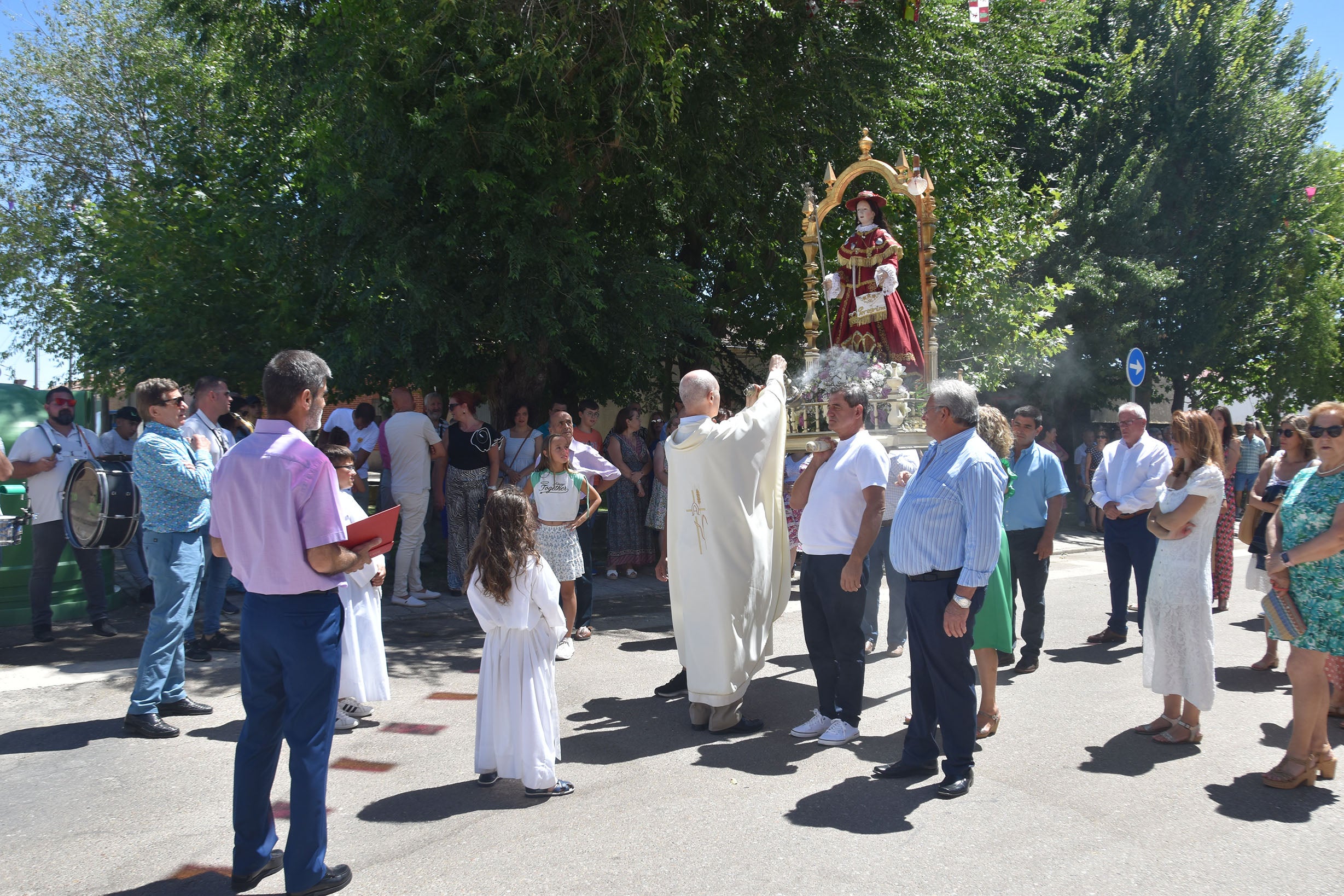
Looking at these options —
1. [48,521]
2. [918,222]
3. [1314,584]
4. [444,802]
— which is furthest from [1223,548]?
[48,521]

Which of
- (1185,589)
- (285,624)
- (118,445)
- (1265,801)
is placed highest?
(118,445)

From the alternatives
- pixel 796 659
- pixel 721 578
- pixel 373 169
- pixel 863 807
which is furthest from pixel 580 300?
pixel 863 807

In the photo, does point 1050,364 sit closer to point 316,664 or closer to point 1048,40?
point 1048,40

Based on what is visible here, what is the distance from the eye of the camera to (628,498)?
37.0 feet

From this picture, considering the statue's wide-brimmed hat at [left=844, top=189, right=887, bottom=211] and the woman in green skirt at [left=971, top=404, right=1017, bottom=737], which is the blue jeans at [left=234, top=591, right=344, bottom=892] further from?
the statue's wide-brimmed hat at [left=844, top=189, right=887, bottom=211]

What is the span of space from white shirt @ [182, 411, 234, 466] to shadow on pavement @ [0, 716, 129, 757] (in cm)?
211

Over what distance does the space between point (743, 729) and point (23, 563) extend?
20.6 feet

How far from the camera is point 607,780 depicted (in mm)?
4855

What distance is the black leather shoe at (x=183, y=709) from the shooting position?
5785 mm

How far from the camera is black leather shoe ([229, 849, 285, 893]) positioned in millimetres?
3666

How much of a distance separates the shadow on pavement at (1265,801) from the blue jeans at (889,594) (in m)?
2.77

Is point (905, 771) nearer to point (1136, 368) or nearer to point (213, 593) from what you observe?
point (213, 593)

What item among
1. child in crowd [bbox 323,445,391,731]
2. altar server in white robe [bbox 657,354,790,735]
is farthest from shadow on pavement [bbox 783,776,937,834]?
child in crowd [bbox 323,445,391,731]

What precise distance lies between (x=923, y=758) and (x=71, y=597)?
23.9 ft
